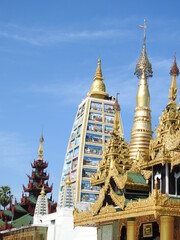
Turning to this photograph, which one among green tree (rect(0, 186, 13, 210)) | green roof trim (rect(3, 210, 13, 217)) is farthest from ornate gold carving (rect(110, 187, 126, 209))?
green tree (rect(0, 186, 13, 210))

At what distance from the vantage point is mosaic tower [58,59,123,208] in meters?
48.8

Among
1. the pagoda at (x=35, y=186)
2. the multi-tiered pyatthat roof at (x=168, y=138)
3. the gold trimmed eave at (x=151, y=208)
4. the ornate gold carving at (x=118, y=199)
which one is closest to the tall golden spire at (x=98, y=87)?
the pagoda at (x=35, y=186)

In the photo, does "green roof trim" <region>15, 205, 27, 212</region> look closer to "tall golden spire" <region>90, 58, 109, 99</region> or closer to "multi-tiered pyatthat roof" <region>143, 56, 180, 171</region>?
"tall golden spire" <region>90, 58, 109, 99</region>

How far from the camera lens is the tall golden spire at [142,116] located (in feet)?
109

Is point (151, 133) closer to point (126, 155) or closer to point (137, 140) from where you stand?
point (137, 140)

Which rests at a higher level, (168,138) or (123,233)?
(168,138)

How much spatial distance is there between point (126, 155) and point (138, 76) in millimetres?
11505

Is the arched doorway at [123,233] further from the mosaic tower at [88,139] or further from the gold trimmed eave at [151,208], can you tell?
the mosaic tower at [88,139]

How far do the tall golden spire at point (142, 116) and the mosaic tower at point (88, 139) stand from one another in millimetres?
14243

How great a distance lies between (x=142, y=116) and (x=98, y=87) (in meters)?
20.8

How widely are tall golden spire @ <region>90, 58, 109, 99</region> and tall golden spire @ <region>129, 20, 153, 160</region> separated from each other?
16488 mm

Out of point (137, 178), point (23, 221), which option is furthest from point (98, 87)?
point (137, 178)

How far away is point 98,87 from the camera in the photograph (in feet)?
180

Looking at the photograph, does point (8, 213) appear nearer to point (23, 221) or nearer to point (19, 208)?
point (19, 208)
